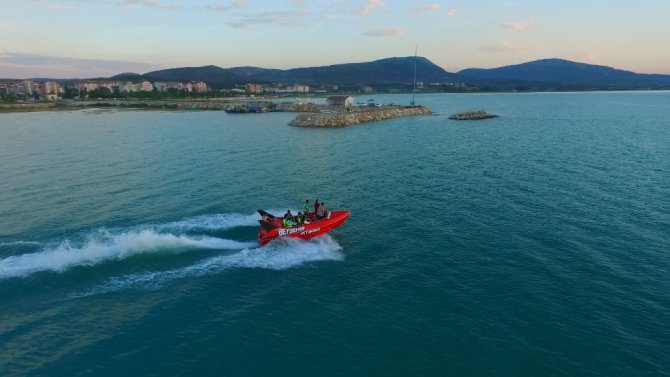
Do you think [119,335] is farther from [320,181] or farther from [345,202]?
[320,181]

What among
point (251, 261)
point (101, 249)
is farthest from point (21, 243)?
point (251, 261)

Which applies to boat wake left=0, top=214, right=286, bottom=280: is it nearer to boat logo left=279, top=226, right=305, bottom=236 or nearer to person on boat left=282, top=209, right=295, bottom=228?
boat logo left=279, top=226, right=305, bottom=236

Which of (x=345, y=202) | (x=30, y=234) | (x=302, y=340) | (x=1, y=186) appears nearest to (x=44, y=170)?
(x=1, y=186)

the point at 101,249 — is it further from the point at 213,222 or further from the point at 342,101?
the point at 342,101

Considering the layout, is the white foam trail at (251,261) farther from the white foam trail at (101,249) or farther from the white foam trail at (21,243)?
the white foam trail at (21,243)

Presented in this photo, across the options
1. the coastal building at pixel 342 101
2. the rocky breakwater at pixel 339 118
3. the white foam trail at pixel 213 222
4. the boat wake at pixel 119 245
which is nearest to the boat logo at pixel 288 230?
the boat wake at pixel 119 245
